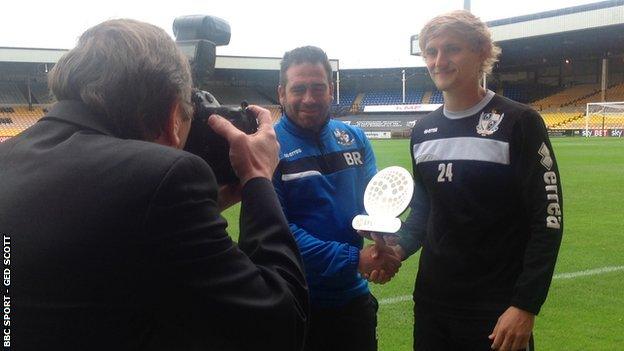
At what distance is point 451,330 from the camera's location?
8.13 ft

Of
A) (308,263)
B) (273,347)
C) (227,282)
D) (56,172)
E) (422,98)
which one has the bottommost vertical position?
(422,98)

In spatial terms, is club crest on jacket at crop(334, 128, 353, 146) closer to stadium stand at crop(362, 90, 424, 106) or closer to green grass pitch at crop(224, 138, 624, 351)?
green grass pitch at crop(224, 138, 624, 351)

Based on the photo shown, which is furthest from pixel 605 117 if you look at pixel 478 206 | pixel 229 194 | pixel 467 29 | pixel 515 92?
pixel 229 194

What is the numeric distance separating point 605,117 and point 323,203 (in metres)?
36.3

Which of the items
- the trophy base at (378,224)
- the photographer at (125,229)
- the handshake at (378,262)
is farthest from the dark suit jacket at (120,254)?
the handshake at (378,262)

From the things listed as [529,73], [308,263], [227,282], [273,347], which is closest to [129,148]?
[227,282]

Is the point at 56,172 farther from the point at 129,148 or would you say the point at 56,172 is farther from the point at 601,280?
the point at 601,280

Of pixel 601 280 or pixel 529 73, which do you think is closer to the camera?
pixel 601 280

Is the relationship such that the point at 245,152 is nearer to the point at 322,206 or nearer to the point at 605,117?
the point at 322,206

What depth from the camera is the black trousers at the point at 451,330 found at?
2391 millimetres

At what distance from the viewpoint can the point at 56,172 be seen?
3.56 ft

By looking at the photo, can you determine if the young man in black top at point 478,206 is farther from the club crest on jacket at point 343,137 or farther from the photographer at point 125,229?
the photographer at point 125,229

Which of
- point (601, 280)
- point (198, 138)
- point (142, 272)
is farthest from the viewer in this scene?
point (601, 280)

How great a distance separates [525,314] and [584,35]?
125 feet
